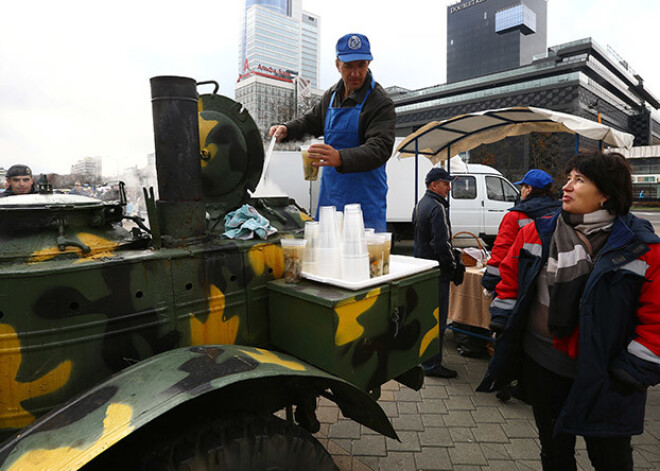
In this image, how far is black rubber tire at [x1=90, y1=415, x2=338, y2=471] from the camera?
143 cm

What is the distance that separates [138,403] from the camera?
1406mm

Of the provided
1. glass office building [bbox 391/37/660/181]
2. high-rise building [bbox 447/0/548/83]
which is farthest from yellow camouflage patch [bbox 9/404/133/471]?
high-rise building [bbox 447/0/548/83]

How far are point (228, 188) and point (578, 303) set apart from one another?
2083mm

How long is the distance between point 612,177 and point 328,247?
60.2 inches

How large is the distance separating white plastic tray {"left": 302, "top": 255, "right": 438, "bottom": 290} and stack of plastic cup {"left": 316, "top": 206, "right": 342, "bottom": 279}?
0.20 ft

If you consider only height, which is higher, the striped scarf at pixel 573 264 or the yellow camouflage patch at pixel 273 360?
the striped scarf at pixel 573 264

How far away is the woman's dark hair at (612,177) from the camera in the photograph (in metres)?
2.15

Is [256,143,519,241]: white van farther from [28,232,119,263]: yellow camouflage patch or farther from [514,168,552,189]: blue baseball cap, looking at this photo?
[28,232,119,263]: yellow camouflage patch

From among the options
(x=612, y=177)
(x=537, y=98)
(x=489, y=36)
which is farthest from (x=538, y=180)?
(x=489, y=36)

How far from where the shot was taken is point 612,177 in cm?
216

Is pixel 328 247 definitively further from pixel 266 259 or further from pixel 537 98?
pixel 537 98

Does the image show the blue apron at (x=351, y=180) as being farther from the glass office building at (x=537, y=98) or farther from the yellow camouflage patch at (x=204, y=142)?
the glass office building at (x=537, y=98)

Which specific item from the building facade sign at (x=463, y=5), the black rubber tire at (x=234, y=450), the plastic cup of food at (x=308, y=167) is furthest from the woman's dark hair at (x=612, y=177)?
the building facade sign at (x=463, y=5)

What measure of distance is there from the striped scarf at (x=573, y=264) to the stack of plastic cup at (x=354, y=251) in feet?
3.33
